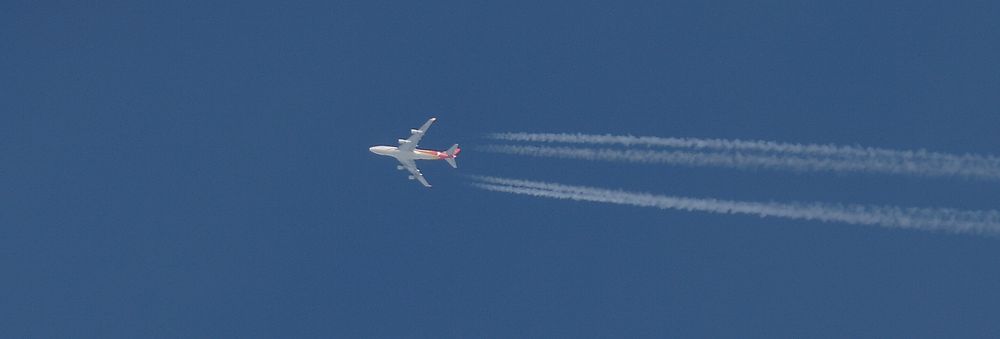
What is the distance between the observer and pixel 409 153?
327 feet

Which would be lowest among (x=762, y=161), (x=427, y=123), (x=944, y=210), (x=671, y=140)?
(x=944, y=210)

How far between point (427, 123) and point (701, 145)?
2402cm

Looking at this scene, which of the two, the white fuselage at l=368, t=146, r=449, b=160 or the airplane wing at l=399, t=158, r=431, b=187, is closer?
the white fuselage at l=368, t=146, r=449, b=160

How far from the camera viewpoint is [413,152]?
9919 centimetres

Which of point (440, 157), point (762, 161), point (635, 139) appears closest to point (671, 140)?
point (635, 139)

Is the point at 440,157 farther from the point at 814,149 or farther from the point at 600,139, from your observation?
the point at 814,149

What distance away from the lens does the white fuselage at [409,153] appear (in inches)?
3853

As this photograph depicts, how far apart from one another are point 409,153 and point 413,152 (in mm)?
520

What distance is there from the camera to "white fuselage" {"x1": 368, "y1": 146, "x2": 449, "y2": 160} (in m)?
97.9

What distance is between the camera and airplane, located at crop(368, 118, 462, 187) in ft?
321

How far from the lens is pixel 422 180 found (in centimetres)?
10269

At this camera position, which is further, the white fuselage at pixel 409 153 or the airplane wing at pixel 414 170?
the airplane wing at pixel 414 170

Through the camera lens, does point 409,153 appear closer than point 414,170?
Yes

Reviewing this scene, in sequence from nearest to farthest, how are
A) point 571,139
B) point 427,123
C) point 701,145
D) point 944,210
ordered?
point 944,210
point 701,145
point 571,139
point 427,123
